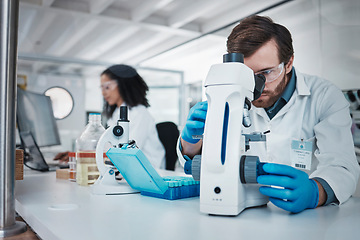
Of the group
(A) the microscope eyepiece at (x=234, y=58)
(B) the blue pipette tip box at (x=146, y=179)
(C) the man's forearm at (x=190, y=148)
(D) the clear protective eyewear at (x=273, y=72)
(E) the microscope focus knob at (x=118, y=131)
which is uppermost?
(D) the clear protective eyewear at (x=273, y=72)

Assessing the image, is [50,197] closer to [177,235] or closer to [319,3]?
[177,235]

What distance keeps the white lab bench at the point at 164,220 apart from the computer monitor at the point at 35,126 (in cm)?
88

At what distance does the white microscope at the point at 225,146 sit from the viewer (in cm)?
73

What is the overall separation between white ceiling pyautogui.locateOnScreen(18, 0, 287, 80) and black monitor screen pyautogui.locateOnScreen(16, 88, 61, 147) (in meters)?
2.73

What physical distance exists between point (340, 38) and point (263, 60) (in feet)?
7.90

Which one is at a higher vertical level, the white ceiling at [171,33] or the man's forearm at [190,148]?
the white ceiling at [171,33]

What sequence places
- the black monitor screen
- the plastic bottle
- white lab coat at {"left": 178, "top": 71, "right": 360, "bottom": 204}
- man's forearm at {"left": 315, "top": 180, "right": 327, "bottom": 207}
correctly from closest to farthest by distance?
1. man's forearm at {"left": 315, "top": 180, "right": 327, "bottom": 207}
2. white lab coat at {"left": 178, "top": 71, "right": 360, "bottom": 204}
3. the plastic bottle
4. the black monitor screen

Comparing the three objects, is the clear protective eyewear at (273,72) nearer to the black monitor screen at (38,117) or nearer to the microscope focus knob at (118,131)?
the microscope focus knob at (118,131)

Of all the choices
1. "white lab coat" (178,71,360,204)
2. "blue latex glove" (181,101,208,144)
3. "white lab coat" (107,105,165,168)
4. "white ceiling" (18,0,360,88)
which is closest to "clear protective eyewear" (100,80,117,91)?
"white lab coat" (107,105,165,168)

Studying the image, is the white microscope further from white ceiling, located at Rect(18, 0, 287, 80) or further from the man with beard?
white ceiling, located at Rect(18, 0, 287, 80)

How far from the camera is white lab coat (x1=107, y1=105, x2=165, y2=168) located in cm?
252

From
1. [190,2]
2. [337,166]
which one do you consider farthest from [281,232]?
[190,2]

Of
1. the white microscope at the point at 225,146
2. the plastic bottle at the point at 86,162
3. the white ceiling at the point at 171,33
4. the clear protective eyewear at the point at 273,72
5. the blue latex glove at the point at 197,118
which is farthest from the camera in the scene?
the white ceiling at the point at 171,33

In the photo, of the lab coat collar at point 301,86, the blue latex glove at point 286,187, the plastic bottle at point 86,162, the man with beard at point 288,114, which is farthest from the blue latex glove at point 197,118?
the lab coat collar at point 301,86
